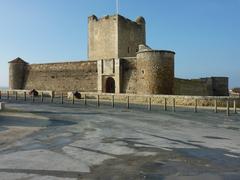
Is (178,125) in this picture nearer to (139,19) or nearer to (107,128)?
(107,128)

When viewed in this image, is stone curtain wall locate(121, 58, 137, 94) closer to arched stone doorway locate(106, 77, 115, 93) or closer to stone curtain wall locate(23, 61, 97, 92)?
arched stone doorway locate(106, 77, 115, 93)

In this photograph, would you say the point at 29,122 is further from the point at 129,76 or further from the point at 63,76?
the point at 63,76

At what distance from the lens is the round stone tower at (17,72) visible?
44.0 metres

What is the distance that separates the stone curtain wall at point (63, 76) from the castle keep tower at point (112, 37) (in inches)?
132

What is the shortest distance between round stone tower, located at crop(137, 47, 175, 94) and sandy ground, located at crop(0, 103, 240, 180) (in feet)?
55.9

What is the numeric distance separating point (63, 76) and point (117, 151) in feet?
105

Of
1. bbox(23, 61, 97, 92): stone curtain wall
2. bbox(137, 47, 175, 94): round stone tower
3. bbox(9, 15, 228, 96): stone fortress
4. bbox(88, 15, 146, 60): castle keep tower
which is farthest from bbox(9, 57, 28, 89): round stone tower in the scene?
bbox(137, 47, 175, 94): round stone tower

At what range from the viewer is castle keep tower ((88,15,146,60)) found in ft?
130

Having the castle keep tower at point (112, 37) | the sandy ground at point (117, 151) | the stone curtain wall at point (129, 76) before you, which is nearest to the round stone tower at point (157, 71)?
the stone curtain wall at point (129, 76)

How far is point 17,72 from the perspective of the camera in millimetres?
44000

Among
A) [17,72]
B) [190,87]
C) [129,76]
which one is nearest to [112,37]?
[129,76]

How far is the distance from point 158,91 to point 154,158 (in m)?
23.6

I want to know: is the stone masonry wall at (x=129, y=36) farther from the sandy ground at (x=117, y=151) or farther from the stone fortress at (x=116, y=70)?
the sandy ground at (x=117, y=151)

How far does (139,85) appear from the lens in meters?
32.9
